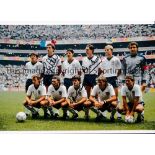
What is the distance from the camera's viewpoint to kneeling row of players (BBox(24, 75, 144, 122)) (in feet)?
16.9

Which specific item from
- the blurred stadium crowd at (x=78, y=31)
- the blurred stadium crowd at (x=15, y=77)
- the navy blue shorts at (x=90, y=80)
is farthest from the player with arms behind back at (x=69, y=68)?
the blurred stadium crowd at (x=15, y=77)

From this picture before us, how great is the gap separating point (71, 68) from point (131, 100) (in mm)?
863

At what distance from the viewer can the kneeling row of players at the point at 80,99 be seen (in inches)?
203

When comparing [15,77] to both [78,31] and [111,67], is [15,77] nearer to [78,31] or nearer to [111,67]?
[78,31]

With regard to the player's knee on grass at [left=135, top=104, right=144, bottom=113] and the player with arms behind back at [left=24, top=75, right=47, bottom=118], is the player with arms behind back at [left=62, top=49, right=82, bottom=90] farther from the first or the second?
the player's knee on grass at [left=135, top=104, right=144, bottom=113]

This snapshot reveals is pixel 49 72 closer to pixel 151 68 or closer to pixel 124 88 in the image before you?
pixel 124 88

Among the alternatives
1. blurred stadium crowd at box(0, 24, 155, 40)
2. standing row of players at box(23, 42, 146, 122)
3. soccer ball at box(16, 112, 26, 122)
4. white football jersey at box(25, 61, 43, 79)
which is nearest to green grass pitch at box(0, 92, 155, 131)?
soccer ball at box(16, 112, 26, 122)

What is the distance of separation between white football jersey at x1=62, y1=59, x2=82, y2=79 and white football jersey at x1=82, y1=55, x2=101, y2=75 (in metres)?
0.08

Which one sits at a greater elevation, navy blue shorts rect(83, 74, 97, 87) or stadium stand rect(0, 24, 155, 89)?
stadium stand rect(0, 24, 155, 89)

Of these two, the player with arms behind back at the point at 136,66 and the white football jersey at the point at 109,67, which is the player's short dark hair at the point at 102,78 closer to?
the white football jersey at the point at 109,67

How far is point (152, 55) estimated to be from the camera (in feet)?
16.9

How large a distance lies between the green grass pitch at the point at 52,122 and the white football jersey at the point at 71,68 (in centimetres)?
51

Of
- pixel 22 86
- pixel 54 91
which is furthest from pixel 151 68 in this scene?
pixel 22 86

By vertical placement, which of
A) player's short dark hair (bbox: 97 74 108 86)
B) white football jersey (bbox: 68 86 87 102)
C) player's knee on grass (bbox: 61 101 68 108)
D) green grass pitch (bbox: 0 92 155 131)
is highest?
player's short dark hair (bbox: 97 74 108 86)
